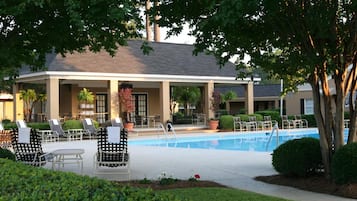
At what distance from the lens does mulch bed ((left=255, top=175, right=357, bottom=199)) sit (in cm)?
839

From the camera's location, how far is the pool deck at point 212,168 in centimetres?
915

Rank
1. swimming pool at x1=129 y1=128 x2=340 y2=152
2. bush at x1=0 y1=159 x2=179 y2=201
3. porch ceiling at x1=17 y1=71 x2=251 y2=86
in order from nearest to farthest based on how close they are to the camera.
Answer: bush at x1=0 y1=159 x2=179 y2=201 < swimming pool at x1=129 y1=128 x2=340 y2=152 < porch ceiling at x1=17 y1=71 x2=251 y2=86

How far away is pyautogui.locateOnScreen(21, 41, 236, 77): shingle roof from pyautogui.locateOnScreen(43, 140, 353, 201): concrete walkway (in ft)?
32.6

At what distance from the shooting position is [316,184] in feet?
30.6

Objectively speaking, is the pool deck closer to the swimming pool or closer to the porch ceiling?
the swimming pool

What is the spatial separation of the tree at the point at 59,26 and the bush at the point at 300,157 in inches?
157

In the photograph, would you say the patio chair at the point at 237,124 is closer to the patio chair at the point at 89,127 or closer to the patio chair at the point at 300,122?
the patio chair at the point at 300,122

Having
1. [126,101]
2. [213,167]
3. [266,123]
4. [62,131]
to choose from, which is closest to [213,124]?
[266,123]

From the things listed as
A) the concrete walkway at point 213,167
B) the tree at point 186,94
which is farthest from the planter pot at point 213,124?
the concrete walkway at point 213,167

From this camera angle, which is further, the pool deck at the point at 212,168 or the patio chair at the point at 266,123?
the patio chair at the point at 266,123

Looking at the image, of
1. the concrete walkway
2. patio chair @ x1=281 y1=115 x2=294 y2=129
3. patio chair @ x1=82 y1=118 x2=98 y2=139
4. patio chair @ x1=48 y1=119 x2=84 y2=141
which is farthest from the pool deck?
patio chair @ x1=281 y1=115 x2=294 y2=129

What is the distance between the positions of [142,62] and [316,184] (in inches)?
848

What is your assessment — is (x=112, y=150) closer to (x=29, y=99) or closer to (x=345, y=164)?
(x=345, y=164)

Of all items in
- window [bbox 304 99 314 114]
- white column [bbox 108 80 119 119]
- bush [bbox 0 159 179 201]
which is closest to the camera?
bush [bbox 0 159 179 201]
